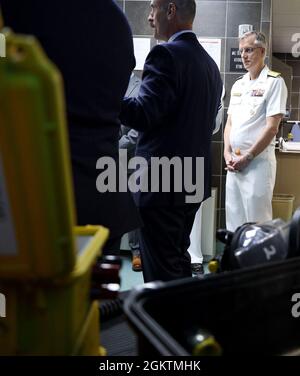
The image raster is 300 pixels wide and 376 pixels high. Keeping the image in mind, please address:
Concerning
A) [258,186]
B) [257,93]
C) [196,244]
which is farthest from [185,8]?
[196,244]

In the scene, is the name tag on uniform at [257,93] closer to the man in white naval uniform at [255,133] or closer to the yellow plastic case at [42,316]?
the man in white naval uniform at [255,133]

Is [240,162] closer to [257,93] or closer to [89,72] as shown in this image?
[257,93]

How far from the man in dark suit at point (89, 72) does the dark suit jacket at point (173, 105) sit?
372mm

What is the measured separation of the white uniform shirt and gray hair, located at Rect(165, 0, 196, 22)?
926 millimetres

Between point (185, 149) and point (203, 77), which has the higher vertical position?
point (203, 77)

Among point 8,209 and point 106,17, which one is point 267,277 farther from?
point 106,17

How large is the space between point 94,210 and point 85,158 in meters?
0.13

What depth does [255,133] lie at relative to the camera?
242 centimetres

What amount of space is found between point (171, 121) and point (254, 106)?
1.04m

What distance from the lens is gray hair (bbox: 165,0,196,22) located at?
1577 millimetres

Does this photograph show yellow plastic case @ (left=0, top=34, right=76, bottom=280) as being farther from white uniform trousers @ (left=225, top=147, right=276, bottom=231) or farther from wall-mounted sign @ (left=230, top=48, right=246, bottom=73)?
wall-mounted sign @ (left=230, top=48, right=246, bottom=73)

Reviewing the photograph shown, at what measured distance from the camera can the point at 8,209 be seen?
0.98 feet

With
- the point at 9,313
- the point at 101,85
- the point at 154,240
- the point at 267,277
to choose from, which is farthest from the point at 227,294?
the point at 154,240

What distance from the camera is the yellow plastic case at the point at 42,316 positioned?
34cm
